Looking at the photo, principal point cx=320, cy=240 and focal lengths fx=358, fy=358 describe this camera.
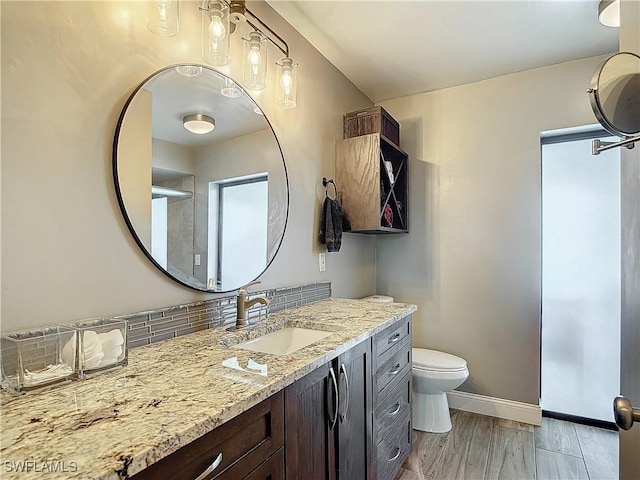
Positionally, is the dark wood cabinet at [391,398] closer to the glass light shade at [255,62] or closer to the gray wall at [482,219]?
the gray wall at [482,219]

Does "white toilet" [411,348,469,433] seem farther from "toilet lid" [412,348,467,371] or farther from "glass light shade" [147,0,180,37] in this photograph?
"glass light shade" [147,0,180,37]

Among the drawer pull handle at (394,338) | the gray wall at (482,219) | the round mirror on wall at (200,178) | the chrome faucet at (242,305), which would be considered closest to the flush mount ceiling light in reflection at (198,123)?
the round mirror on wall at (200,178)

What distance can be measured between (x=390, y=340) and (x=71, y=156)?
1505 millimetres

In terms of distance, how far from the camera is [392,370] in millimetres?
1813

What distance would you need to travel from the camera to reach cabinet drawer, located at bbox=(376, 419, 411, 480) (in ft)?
5.53

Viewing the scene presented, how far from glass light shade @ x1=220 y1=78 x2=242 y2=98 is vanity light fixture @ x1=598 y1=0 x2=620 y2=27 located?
6.23ft

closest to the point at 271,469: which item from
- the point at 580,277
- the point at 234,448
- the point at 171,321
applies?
the point at 234,448

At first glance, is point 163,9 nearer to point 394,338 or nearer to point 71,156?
point 71,156

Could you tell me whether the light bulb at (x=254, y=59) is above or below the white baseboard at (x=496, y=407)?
above

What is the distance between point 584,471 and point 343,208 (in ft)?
6.77

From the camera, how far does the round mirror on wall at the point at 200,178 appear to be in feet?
4.14

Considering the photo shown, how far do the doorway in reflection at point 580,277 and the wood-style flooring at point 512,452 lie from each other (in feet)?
0.89

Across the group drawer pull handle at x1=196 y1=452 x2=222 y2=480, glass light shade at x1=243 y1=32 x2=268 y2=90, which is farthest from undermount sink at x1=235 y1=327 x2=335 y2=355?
glass light shade at x1=243 y1=32 x2=268 y2=90

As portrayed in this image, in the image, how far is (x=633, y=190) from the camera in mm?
936
